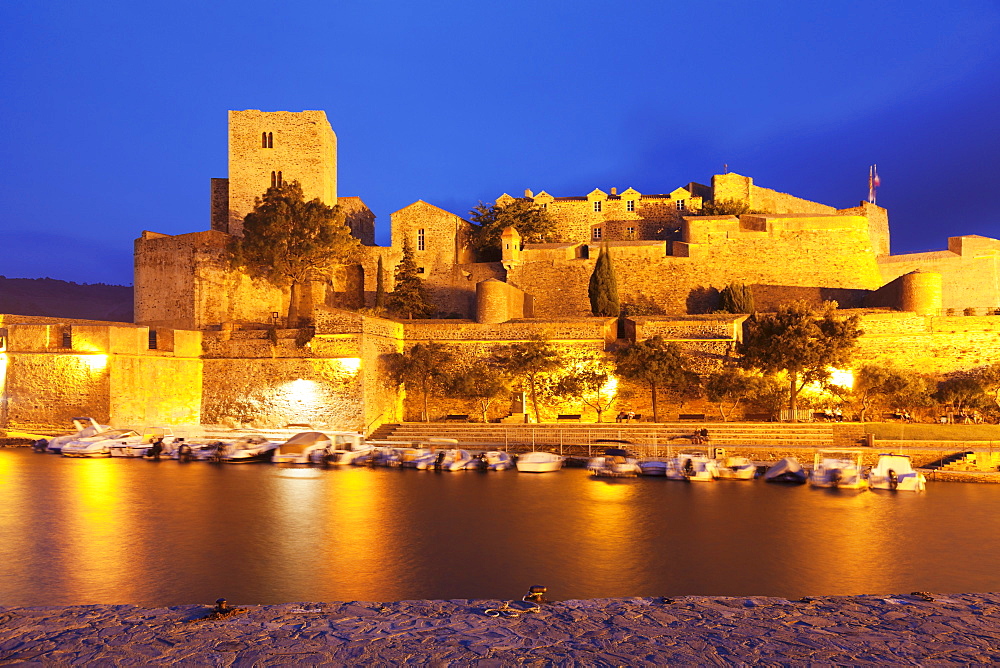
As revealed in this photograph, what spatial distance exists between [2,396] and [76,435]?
165 inches

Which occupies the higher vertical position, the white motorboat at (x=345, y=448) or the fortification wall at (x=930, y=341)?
the fortification wall at (x=930, y=341)

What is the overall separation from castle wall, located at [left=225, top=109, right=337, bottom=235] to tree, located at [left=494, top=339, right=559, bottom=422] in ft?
53.7

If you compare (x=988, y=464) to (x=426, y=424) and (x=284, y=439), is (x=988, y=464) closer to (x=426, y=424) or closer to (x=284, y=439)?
(x=426, y=424)

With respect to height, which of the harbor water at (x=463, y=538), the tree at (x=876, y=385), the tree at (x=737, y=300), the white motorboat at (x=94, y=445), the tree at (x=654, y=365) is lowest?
the harbor water at (x=463, y=538)

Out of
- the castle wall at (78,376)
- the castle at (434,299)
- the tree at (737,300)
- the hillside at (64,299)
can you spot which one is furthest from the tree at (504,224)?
the hillside at (64,299)

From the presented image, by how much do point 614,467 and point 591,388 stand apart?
583cm

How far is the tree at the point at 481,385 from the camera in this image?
25.3m

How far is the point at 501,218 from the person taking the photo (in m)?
40.1

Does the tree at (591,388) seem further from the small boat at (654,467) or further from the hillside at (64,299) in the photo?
the hillside at (64,299)

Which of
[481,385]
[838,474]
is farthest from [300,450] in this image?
[838,474]

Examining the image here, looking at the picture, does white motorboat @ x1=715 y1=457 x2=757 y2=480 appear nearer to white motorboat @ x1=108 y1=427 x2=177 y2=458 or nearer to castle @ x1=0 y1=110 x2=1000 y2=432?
castle @ x1=0 y1=110 x2=1000 y2=432

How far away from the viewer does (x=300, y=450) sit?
73.8 ft

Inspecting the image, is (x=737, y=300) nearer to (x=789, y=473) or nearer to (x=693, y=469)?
(x=789, y=473)

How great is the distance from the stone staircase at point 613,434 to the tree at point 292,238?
9.54 metres
